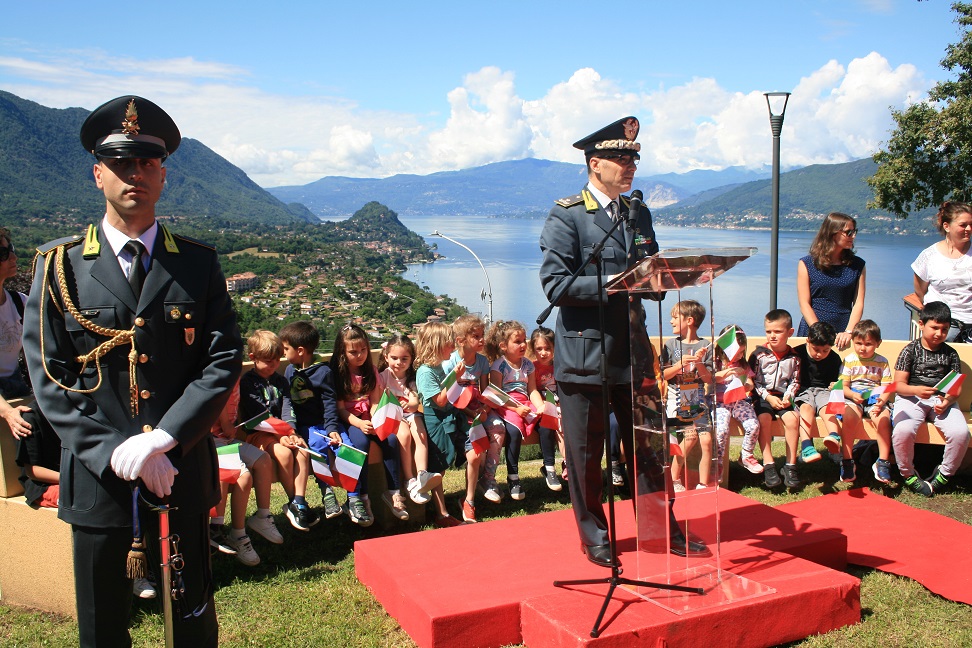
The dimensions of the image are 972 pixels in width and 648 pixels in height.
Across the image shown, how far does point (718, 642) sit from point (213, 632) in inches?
77.3

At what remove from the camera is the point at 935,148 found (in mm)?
16328

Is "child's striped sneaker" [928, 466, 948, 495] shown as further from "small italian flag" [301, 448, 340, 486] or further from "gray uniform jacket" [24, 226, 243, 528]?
"gray uniform jacket" [24, 226, 243, 528]

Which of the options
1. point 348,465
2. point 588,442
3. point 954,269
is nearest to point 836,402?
point 954,269

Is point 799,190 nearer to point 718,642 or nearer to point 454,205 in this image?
point 454,205

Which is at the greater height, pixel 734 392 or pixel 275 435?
pixel 734 392

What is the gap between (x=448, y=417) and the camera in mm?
5746

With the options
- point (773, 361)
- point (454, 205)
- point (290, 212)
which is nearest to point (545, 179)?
point (454, 205)

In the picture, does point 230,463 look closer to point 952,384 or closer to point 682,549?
point 682,549

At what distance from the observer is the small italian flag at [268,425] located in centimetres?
511

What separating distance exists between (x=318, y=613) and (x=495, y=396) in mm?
2130

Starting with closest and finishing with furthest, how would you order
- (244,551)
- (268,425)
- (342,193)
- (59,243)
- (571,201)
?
(59,243) → (571,201) → (244,551) → (268,425) → (342,193)

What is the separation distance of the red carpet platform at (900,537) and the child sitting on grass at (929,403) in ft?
1.27

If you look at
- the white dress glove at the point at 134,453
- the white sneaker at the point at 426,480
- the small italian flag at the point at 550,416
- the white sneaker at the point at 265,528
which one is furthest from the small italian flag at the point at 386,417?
the white dress glove at the point at 134,453

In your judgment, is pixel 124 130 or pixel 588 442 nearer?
pixel 124 130
